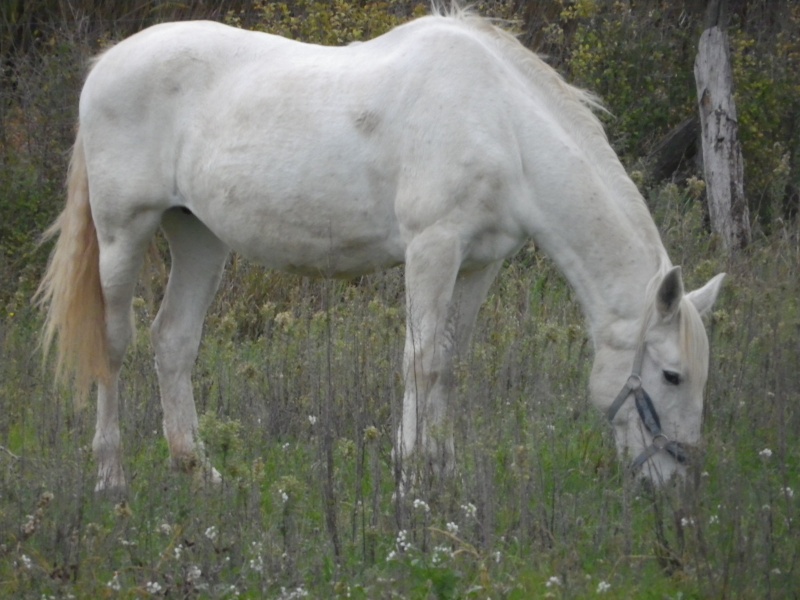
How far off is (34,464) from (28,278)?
441 centimetres

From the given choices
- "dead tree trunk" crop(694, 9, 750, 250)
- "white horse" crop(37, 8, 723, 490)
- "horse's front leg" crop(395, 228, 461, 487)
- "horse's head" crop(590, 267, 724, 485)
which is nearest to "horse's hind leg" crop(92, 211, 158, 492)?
"white horse" crop(37, 8, 723, 490)

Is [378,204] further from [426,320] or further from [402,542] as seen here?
[402,542]

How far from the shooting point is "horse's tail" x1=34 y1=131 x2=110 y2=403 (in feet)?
18.2

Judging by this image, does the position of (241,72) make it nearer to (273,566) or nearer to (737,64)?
(273,566)

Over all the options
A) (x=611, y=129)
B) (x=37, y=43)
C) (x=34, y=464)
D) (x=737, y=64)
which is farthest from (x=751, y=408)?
(x=37, y=43)

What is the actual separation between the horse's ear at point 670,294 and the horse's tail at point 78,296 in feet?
8.30

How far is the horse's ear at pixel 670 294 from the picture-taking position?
14.5 feet

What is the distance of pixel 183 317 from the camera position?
580cm

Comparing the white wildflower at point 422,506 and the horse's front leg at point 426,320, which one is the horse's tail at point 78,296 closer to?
the horse's front leg at point 426,320

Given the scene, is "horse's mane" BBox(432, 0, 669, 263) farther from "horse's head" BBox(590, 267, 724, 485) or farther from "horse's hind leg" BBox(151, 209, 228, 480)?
"horse's hind leg" BBox(151, 209, 228, 480)

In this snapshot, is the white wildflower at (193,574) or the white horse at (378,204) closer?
the white wildflower at (193,574)

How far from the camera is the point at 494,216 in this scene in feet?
15.8

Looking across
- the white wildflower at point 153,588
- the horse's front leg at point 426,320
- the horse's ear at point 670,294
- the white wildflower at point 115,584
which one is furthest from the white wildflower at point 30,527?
the horse's ear at point 670,294

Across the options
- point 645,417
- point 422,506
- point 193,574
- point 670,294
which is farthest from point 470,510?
point 670,294
